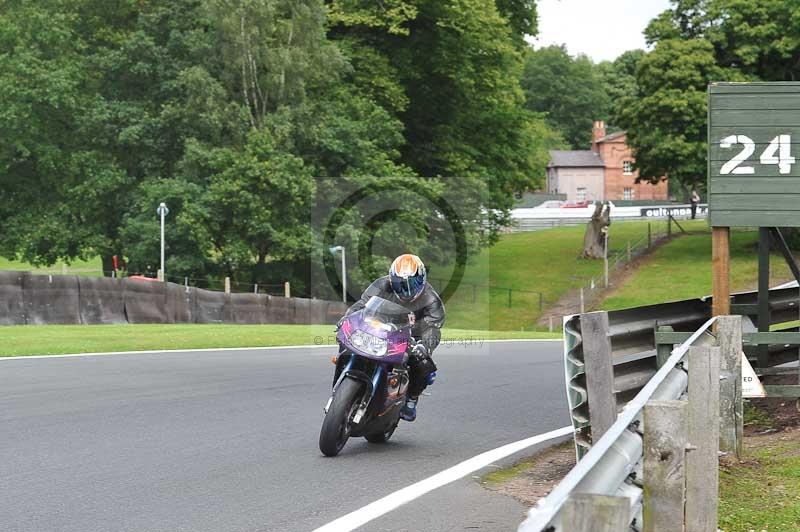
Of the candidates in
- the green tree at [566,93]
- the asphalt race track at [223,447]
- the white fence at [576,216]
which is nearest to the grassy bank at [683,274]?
the white fence at [576,216]

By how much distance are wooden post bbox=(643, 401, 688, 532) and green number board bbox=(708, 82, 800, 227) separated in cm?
732

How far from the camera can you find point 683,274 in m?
54.8

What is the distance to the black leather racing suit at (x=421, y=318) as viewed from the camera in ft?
32.9

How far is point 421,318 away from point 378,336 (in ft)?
2.14

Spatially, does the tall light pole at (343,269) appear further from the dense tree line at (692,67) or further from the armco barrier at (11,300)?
the dense tree line at (692,67)

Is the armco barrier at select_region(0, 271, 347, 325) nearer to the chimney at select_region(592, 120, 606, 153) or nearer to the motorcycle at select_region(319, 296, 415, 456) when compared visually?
the motorcycle at select_region(319, 296, 415, 456)

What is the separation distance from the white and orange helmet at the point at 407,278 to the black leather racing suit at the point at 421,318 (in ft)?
0.27

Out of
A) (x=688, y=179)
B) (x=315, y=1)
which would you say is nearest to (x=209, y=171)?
(x=315, y=1)

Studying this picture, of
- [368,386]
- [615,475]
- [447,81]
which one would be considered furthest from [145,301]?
[615,475]

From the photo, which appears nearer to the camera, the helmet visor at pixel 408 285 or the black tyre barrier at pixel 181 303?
the helmet visor at pixel 408 285

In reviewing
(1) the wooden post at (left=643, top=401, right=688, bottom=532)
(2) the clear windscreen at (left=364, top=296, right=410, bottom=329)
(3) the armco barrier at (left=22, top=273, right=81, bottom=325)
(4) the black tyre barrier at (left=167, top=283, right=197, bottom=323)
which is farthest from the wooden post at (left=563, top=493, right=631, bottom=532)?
(4) the black tyre barrier at (left=167, top=283, right=197, bottom=323)

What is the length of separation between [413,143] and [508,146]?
493cm

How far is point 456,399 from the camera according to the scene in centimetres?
1395

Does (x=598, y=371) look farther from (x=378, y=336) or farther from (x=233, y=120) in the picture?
(x=233, y=120)
